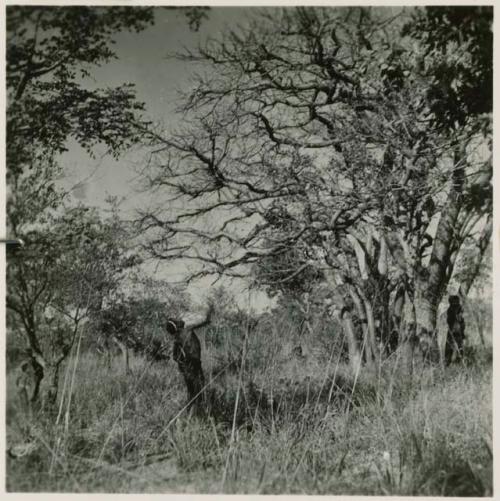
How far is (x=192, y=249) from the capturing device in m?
5.18

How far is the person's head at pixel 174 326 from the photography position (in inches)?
181

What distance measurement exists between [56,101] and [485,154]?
3441 millimetres

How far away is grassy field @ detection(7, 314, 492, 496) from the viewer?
377 cm

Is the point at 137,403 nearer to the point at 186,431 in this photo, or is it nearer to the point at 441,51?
the point at 186,431

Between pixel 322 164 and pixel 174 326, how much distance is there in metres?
2.09

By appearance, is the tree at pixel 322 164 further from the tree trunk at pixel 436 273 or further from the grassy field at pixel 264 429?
the grassy field at pixel 264 429

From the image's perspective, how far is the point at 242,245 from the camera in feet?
17.1

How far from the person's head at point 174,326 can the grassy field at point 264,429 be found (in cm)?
22

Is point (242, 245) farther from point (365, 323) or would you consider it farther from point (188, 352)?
point (365, 323)

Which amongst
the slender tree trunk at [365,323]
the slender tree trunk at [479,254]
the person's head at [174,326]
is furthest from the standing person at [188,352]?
the slender tree trunk at [479,254]

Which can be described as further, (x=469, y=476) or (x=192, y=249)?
(x=192, y=249)

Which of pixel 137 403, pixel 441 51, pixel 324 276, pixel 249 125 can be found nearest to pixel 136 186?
pixel 249 125

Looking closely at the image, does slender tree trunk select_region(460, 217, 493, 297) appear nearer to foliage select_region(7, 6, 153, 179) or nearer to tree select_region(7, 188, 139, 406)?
tree select_region(7, 188, 139, 406)

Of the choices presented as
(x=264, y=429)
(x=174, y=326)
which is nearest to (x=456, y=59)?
(x=174, y=326)
